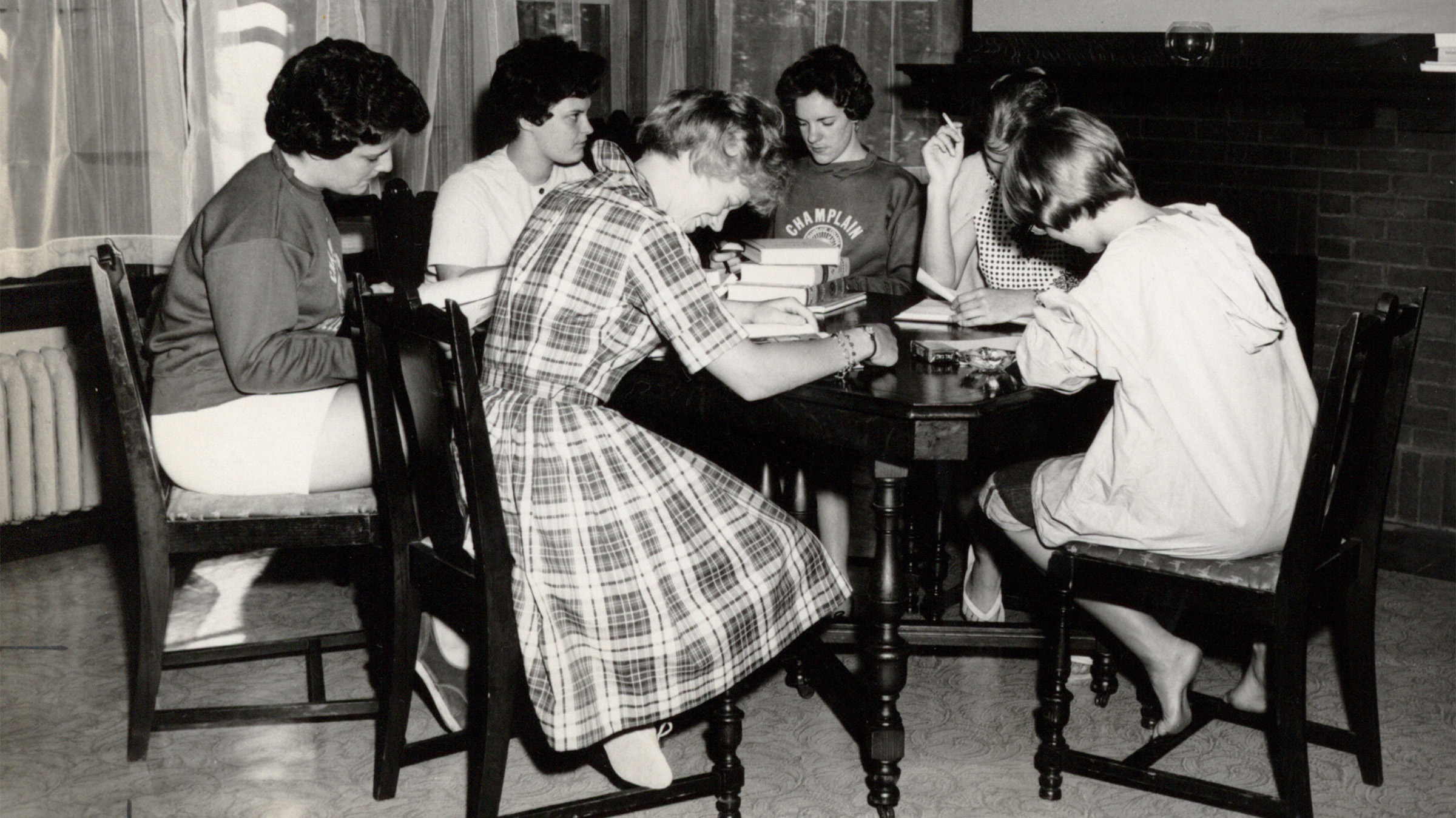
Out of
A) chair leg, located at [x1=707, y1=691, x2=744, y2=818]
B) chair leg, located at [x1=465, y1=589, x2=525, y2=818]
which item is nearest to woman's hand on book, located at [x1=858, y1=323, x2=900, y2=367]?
chair leg, located at [x1=707, y1=691, x2=744, y2=818]

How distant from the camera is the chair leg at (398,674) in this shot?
240 cm

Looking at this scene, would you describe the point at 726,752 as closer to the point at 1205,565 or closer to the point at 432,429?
the point at 432,429

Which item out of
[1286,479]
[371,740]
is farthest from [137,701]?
[1286,479]

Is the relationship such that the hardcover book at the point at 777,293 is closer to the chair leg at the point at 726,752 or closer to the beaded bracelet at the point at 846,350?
the beaded bracelet at the point at 846,350

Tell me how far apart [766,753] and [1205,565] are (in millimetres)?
904

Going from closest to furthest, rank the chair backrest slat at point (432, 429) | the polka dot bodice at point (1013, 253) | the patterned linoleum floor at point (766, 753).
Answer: the chair backrest slat at point (432, 429) < the patterned linoleum floor at point (766, 753) < the polka dot bodice at point (1013, 253)

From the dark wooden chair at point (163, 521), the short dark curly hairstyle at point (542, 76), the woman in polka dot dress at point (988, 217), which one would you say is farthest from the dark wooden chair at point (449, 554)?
the woman in polka dot dress at point (988, 217)

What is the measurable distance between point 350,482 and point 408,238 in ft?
3.23

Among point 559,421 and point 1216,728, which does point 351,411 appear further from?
point 1216,728

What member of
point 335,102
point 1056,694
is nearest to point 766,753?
point 1056,694

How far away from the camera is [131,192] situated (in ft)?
11.5

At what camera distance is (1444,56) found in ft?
11.3

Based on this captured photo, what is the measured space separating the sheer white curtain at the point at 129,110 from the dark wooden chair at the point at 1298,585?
237cm

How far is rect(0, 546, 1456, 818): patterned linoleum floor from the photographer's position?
8.16 feet
